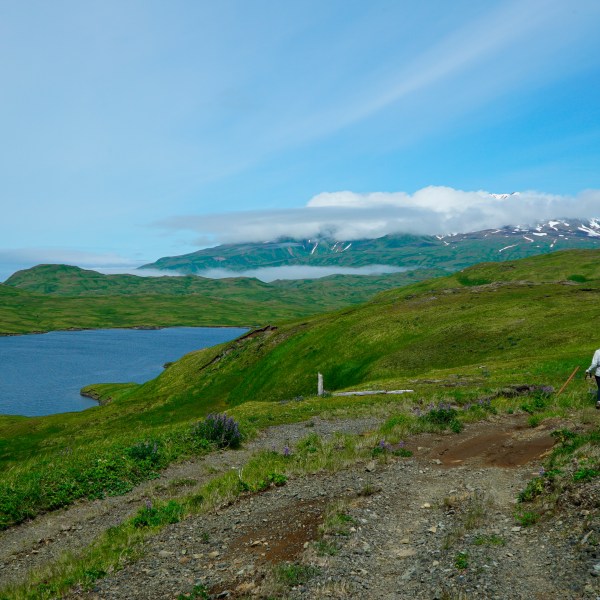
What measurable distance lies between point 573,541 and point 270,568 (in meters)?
6.59

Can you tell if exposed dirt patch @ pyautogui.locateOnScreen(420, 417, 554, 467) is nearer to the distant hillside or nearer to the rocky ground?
the rocky ground

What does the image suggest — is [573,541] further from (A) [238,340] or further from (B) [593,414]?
(A) [238,340]

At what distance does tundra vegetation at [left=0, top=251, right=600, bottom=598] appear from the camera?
1469 cm

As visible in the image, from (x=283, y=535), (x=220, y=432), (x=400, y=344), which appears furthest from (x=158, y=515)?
(x=400, y=344)

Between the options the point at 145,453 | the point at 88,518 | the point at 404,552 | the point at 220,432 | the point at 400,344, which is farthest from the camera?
the point at 400,344

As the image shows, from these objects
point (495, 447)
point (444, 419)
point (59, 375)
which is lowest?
point (59, 375)

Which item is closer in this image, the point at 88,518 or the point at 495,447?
the point at 88,518

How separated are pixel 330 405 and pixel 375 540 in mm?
24433

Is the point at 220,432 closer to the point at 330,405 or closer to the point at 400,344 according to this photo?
the point at 330,405

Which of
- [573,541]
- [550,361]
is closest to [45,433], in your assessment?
[550,361]

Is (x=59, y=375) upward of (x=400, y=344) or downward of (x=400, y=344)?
downward

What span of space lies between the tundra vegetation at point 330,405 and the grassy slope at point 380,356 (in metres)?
0.29

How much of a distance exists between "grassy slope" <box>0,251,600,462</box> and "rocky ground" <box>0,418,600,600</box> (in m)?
21.9

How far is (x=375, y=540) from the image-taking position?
12.2 metres
